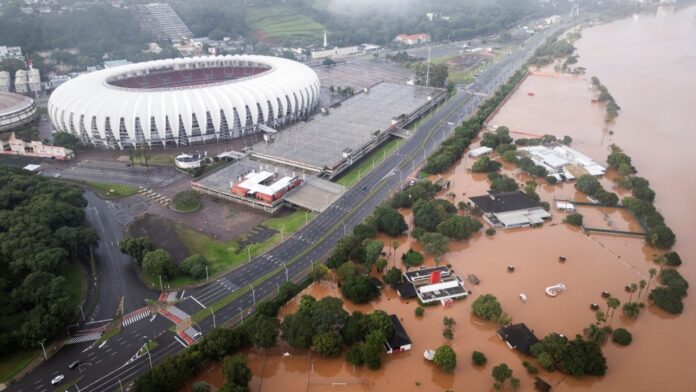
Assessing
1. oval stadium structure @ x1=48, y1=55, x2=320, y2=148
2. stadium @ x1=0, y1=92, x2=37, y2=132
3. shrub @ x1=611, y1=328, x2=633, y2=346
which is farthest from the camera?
stadium @ x1=0, y1=92, x2=37, y2=132

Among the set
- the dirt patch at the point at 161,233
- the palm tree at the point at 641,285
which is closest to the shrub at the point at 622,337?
the palm tree at the point at 641,285

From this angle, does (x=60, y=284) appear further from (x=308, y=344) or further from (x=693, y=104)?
(x=693, y=104)

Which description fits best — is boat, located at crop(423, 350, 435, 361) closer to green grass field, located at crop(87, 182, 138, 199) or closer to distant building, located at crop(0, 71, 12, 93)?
green grass field, located at crop(87, 182, 138, 199)

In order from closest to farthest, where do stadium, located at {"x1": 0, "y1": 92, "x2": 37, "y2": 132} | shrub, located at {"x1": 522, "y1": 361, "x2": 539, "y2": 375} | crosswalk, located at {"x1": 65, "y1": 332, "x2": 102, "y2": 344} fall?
shrub, located at {"x1": 522, "y1": 361, "x2": 539, "y2": 375}
crosswalk, located at {"x1": 65, "y1": 332, "x2": 102, "y2": 344}
stadium, located at {"x1": 0, "y1": 92, "x2": 37, "y2": 132}

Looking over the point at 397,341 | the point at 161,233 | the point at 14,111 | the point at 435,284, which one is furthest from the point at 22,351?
the point at 14,111

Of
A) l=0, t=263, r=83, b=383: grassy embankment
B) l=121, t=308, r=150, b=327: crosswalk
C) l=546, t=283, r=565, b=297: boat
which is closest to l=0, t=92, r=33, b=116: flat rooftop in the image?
l=0, t=263, r=83, b=383: grassy embankment

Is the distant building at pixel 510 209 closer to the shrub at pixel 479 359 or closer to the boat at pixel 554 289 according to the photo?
the boat at pixel 554 289
